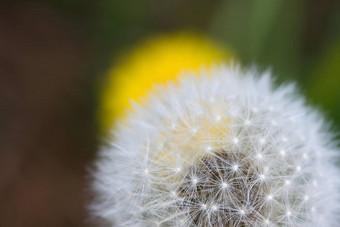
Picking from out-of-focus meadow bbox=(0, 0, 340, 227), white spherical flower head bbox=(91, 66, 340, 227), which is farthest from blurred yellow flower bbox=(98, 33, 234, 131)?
white spherical flower head bbox=(91, 66, 340, 227)

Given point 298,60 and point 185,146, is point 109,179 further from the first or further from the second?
point 298,60

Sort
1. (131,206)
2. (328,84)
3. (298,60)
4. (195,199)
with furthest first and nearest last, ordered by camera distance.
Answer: (298,60), (328,84), (131,206), (195,199)

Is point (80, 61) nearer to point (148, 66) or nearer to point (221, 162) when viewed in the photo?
point (148, 66)

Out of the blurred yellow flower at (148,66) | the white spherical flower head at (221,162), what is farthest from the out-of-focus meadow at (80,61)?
the white spherical flower head at (221,162)

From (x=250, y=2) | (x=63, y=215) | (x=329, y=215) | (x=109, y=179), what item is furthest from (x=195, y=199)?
(x=250, y=2)

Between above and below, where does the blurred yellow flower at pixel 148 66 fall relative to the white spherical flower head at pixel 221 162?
above

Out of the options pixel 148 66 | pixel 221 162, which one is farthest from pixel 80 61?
pixel 221 162

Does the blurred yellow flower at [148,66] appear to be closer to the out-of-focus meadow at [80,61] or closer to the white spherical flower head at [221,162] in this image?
the out-of-focus meadow at [80,61]
